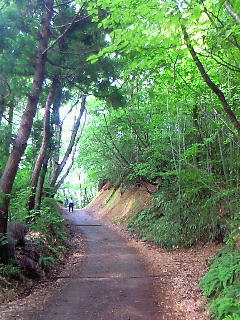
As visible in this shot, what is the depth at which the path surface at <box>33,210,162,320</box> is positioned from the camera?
5.57 meters

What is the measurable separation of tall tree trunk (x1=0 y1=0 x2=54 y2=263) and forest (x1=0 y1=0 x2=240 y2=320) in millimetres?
24

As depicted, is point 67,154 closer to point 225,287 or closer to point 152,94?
point 152,94

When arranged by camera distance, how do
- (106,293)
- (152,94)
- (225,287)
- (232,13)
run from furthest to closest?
(152,94)
(106,293)
(225,287)
(232,13)

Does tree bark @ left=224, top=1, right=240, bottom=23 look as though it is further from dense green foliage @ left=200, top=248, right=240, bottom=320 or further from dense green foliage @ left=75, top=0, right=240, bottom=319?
dense green foliage @ left=200, top=248, right=240, bottom=320

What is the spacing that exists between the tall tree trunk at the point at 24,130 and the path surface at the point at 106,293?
5.84ft

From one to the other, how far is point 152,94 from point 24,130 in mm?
4699

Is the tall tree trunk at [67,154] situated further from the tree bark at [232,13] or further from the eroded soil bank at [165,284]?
the tree bark at [232,13]

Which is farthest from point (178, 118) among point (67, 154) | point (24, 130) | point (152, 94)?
point (67, 154)

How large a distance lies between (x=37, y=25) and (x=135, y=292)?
22.2 feet

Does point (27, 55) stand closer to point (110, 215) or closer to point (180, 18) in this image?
point (180, 18)

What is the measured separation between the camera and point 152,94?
34.8ft

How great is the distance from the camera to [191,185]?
9.70 m

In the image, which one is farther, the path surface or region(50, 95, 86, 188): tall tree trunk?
region(50, 95, 86, 188): tall tree trunk

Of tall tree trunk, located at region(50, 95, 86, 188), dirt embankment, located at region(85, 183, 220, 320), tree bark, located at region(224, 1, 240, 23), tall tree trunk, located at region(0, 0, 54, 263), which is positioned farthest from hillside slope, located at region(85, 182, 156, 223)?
tree bark, located at region(224, 1, 240, 23)
